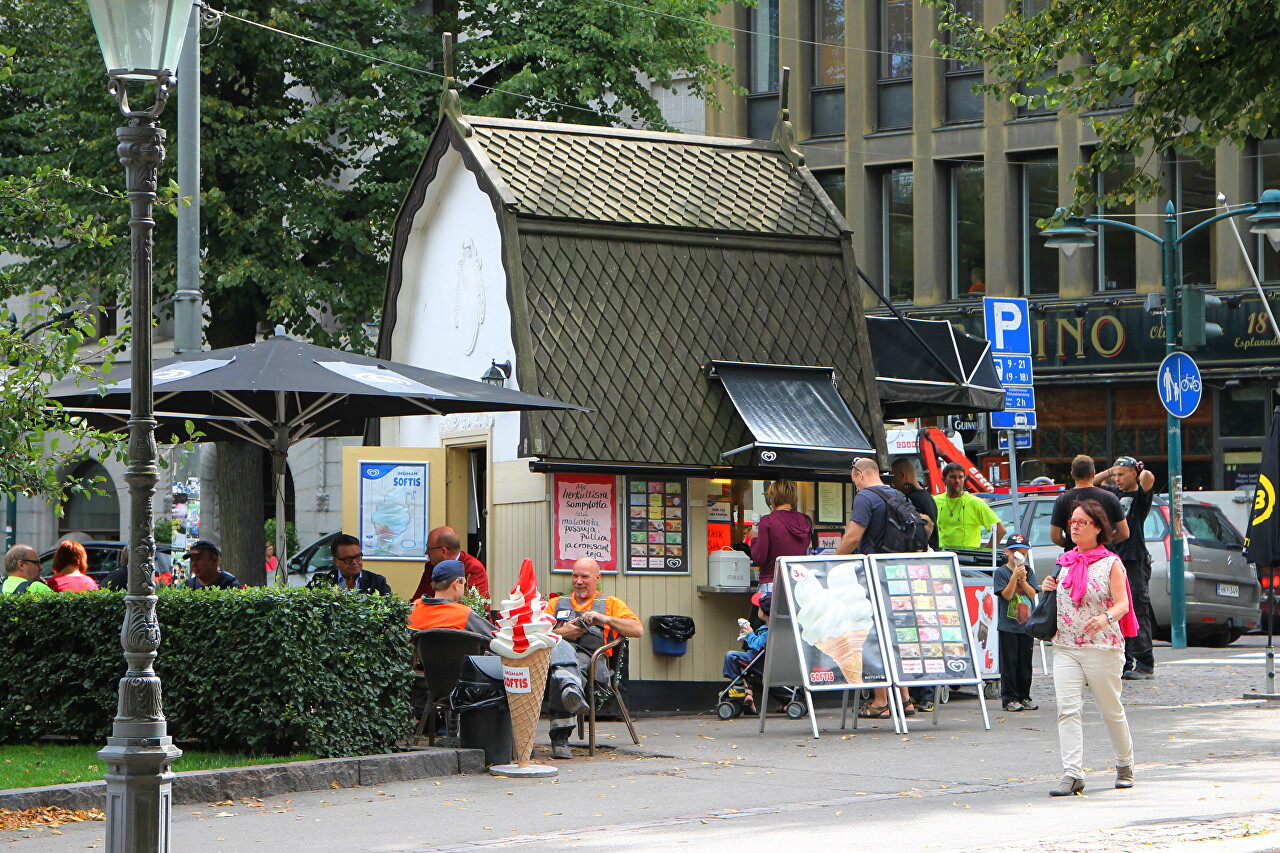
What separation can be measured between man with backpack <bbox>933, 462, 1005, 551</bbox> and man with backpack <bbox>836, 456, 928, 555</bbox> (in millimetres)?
3215

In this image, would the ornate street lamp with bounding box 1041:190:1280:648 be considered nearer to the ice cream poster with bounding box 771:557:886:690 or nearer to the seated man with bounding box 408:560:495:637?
the ice cream poster with bounding box 771:557:886:690

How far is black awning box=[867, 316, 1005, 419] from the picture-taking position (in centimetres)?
1770

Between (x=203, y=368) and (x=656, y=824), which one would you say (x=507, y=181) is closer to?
(x=203, y=368)

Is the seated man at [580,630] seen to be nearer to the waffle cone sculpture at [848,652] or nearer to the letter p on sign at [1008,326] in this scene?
the waffle cone sculpture at [848,652]

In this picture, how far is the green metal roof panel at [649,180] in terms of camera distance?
16.5 metres

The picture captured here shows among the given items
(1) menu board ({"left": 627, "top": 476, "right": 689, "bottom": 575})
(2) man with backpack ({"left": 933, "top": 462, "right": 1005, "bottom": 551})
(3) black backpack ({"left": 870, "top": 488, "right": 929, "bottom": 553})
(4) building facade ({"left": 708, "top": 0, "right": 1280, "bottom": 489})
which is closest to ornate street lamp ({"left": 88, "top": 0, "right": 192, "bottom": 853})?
(3) black backpack ({"left": 870, "top": 488, "right": 929, "bottom": 553})

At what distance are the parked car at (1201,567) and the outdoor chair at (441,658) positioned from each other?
12.8 meters

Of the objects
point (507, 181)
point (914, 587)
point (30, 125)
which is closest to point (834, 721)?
point (914, 587)

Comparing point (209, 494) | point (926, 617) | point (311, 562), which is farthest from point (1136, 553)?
point (209, 494)

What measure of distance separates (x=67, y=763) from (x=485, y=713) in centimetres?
255

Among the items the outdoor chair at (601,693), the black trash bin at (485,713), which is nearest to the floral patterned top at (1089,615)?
the outdoor chair at (601,693)

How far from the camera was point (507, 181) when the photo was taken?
16328 millimetres

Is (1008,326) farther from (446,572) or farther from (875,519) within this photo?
(446,572)

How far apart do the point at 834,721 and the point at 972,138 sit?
924 inches
